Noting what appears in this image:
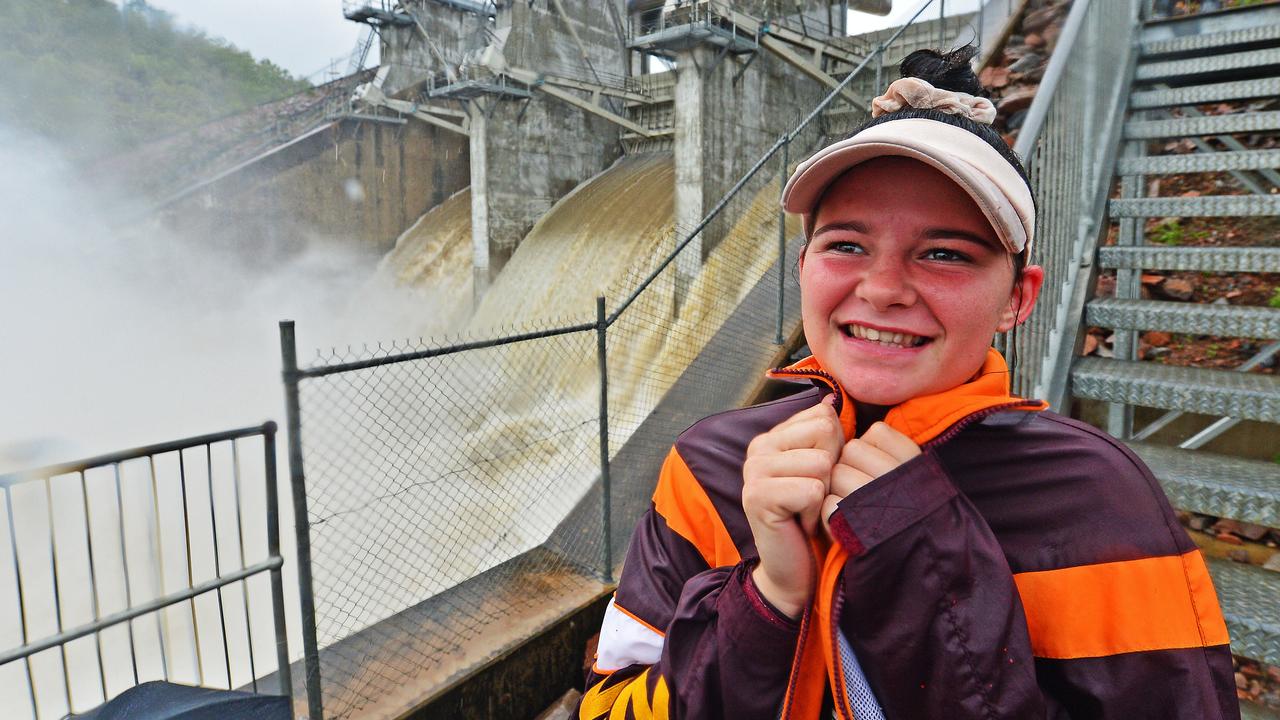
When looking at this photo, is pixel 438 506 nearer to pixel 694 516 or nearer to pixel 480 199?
pixel 694 516

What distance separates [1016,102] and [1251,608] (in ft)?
11.7

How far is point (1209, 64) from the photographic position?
414 centimetres

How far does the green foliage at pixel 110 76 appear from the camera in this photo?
25.1 metres

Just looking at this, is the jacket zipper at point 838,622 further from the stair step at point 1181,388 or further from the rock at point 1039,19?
the rock at point 1039,19

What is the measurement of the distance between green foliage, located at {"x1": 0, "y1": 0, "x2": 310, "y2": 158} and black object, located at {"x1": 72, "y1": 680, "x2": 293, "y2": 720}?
82.7 ft

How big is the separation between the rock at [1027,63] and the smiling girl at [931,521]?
16.7ft

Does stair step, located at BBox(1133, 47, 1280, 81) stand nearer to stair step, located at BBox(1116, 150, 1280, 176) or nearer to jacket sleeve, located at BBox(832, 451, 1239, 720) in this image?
stair step, located at BBox(1116, 150, 1280, 176)

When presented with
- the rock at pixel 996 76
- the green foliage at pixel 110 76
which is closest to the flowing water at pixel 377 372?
the rock at pixel 996 76

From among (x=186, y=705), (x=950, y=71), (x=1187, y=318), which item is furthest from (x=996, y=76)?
(x=186, y=705)

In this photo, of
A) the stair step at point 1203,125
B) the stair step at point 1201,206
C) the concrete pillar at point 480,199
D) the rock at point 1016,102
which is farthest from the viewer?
the concrete pillar at point 480,199

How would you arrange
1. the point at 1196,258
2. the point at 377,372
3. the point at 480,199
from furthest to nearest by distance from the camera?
the point at 480,199 < the point at 377,372 < the point at 1196,258

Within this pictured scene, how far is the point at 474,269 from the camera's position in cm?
1464

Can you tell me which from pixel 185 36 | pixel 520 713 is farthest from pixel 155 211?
pixel 185 36

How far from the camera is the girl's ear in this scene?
1.06 metres
